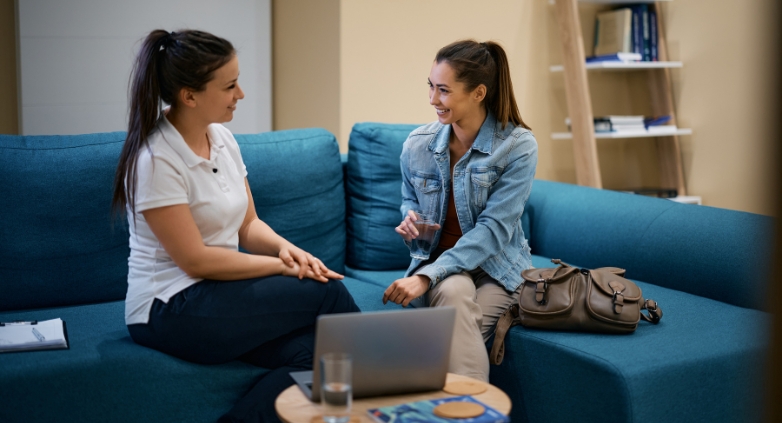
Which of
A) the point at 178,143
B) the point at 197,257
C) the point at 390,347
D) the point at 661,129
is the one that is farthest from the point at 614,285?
the point at 661,129

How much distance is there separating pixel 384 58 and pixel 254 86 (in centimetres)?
60

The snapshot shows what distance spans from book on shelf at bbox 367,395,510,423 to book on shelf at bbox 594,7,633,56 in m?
2.90

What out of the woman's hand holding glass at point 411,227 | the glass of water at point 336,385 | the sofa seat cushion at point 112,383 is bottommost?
the sofa seat cushion at point 112,383

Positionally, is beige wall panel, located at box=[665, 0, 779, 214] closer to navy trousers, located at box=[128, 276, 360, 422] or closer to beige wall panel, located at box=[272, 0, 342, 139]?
beige wall panel, located at box=[272, 0, 342, 139]

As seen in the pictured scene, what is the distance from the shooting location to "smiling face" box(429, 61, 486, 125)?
2182 mm

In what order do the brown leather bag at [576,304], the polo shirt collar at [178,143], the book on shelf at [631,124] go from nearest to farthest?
the polo shirt collar at [178,143]
the brown leather bag at [576,304]
the book on shelf at [631,124]

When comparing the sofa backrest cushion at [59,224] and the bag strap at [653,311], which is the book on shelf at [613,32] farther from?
the sofa backrest cushion at [59,224]

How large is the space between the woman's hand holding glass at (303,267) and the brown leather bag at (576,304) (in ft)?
1.61

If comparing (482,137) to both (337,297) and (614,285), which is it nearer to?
(614,285)

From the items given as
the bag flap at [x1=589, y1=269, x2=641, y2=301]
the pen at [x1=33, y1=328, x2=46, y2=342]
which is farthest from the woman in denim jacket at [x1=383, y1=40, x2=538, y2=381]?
the pen at [x1=33, y1=328, x2=46, y2=342]

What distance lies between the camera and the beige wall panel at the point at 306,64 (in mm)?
3285

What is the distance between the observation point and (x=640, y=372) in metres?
1.72

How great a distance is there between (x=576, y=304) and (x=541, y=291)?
3.7 inches

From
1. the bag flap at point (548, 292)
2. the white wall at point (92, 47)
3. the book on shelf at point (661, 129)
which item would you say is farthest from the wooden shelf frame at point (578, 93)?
the bag flap at point (548, 292)
